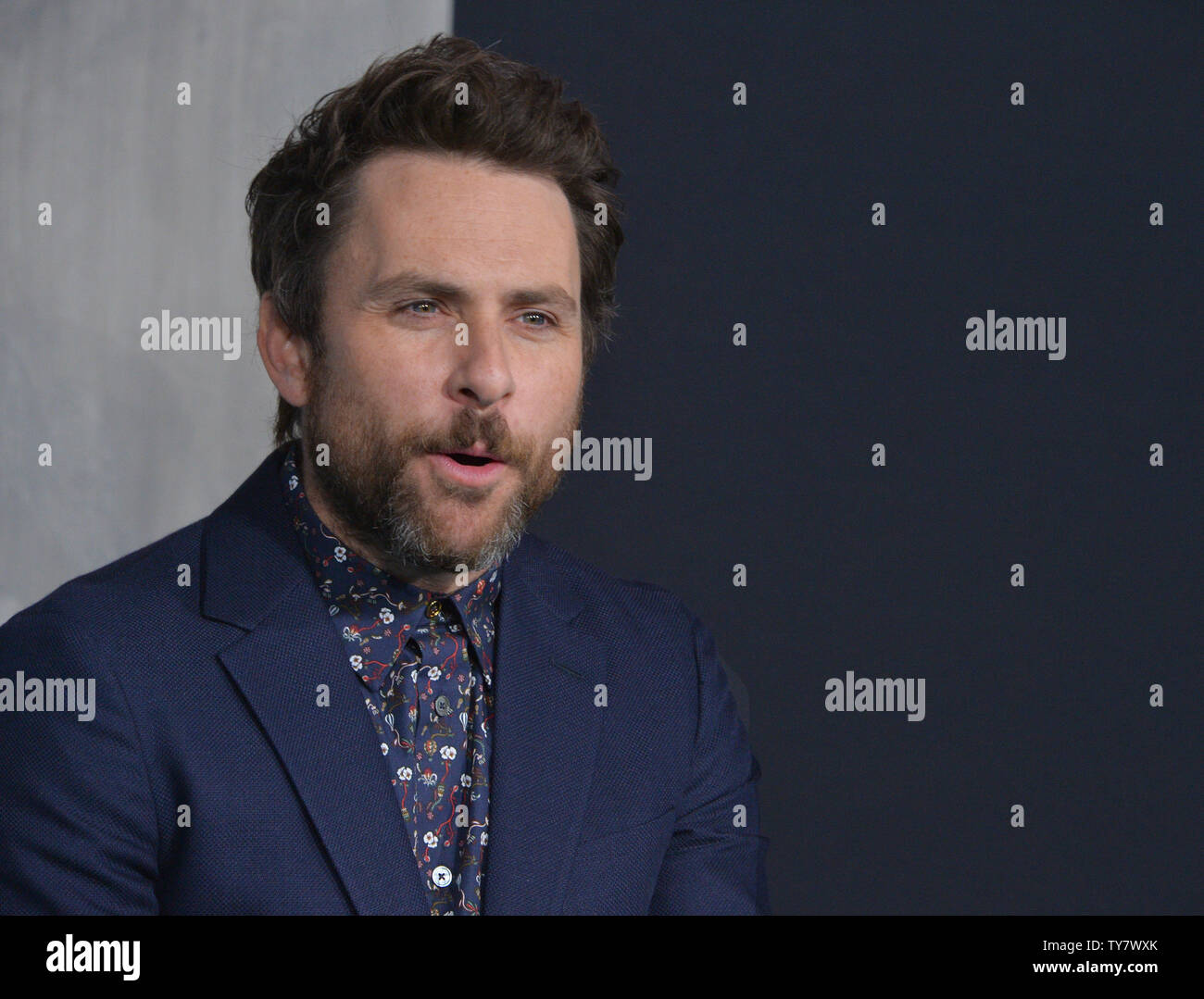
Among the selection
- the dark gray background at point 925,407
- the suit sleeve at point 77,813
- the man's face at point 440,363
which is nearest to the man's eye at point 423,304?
the man's face at point 440,363

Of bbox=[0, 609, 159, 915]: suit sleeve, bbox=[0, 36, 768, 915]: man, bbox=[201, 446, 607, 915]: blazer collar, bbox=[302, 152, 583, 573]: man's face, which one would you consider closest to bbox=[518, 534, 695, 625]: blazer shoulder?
bbox=[0, 36, 768, 915]: man

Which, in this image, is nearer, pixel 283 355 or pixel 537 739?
pixel 537 739

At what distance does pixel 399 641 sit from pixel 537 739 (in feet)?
0.72

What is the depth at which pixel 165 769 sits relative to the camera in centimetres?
154

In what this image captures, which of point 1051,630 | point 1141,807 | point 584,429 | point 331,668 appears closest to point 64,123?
point 584,429

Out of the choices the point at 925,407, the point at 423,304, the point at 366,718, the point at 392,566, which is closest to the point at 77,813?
the point at 366,718

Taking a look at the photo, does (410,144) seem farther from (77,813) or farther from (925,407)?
(925,407)

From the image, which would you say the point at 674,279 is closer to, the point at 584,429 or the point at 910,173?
the point at 584,429

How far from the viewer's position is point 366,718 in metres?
1.60

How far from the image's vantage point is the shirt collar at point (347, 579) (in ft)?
5.59

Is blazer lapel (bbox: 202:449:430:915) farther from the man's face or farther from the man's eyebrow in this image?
the man's eyebrow

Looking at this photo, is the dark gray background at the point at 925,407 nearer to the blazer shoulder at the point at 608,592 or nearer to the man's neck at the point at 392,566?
the blazer shoulder at the point at 608,592

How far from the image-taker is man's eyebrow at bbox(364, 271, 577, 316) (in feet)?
5.57

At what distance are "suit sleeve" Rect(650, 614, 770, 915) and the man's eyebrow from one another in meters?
0.56
